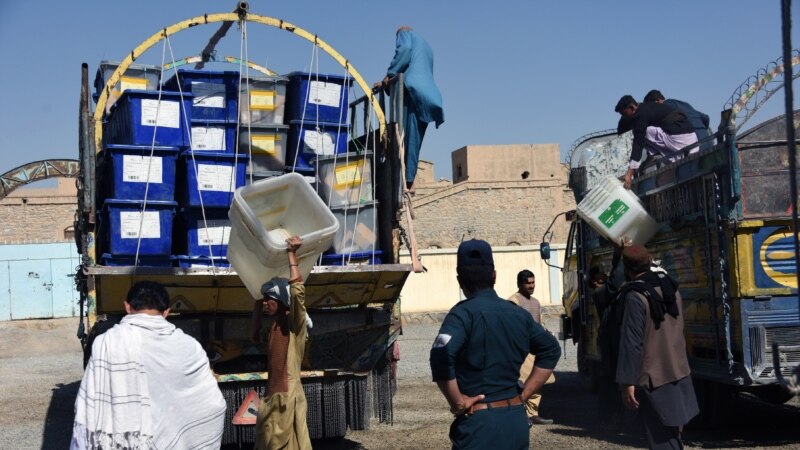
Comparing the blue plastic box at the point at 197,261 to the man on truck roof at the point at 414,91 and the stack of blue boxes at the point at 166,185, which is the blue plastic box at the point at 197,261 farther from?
the man on truck roof at the point at 414,91

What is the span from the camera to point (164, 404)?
430cm

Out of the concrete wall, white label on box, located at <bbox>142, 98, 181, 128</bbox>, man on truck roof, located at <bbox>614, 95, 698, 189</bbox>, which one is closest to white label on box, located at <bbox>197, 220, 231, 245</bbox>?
white label on box, located at <bbox>142, 98, 181, 128</bbox>

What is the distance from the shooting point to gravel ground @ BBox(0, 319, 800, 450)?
8.67m

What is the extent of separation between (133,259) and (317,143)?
1724 millimetres

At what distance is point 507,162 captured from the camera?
43344mm

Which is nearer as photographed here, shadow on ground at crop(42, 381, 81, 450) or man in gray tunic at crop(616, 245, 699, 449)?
man in gray tunic at crop(616, 245, 699, 449)

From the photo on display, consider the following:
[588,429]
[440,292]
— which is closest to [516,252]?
[440,292]

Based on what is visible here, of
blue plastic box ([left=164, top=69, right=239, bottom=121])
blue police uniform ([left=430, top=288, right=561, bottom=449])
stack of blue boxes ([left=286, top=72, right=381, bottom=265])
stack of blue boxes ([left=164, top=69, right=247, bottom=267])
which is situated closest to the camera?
blue police uniform ([left=430, top=288, right=561, bottom=449])

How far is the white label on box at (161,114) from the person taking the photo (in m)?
7.20

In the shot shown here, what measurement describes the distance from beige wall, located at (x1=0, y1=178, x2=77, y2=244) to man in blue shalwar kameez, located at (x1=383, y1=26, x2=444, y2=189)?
30.6 meters

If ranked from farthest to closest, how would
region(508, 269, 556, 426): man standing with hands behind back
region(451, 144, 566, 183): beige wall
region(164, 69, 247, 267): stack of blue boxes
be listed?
1. region(451, 144, 566, 183): beige wall
2. region(508, 269, 556, 426): man standing with hands behind back
3. region(164, 69, 247, 267): stack of blue boxes

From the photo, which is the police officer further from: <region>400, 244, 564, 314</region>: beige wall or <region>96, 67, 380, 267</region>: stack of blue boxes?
<region>400, 244, 564, 314</region>: beige wall

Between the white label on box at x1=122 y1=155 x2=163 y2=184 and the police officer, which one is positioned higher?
the white label on box at x1=122 y1=155 x2=163 y2=184

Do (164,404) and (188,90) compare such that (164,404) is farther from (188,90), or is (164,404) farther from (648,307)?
(188,90)
